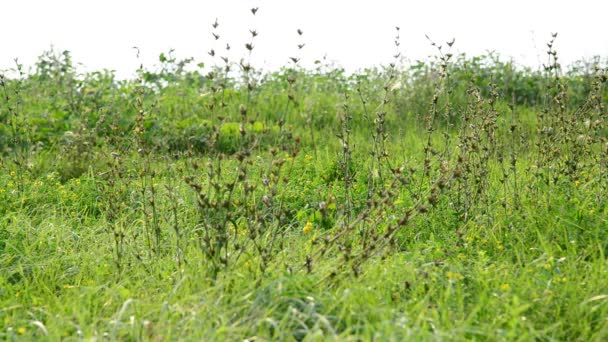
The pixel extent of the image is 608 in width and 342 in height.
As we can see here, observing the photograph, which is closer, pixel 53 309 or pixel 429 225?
pixel 53 309

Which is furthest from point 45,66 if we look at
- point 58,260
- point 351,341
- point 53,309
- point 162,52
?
point 351,341

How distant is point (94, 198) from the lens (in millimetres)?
6203

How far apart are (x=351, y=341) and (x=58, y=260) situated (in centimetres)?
221

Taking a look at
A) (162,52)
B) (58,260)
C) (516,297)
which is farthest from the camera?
(162,52)

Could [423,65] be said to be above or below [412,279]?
above

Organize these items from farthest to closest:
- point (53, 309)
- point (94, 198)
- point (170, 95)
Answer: point (170, 95) → point (94, 198) → point (53, 309)

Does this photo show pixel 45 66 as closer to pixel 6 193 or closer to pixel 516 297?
pixel 6 193

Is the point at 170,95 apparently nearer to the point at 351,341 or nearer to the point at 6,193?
the point at 6,193

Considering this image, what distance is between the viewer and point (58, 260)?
450 cm

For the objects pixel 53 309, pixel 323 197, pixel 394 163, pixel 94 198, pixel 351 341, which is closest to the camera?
pixel 351 341

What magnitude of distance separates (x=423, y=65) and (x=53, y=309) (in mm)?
7957

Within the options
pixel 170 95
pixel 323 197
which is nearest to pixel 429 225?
pixel 323 197

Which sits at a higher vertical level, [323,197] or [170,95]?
[170,95]

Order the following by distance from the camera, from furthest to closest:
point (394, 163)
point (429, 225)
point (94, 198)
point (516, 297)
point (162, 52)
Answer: point (162, 52), point (394, 163), point (94, 198), point (429, 225), point (516, 297)
